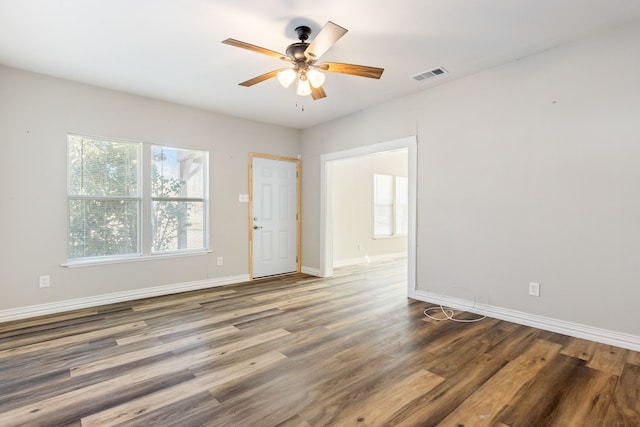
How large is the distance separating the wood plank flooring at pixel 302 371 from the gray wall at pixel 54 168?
496 mm

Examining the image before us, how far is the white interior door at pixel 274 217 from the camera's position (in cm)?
551

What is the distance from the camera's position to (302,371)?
2.37 m

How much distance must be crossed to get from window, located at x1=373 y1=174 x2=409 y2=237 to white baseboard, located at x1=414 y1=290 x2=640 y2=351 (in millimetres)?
3557

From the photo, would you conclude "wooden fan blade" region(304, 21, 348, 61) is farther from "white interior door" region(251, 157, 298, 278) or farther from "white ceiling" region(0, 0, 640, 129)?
"white interior door" region(251, 157, 298, 278)

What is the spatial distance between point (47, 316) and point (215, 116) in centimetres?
332

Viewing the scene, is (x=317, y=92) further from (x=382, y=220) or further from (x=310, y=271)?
(x=382, y=220)

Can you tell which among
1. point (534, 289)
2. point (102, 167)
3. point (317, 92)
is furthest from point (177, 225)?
point (534, 289)

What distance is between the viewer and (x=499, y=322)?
11.0 ft

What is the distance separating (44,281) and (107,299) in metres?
0.68

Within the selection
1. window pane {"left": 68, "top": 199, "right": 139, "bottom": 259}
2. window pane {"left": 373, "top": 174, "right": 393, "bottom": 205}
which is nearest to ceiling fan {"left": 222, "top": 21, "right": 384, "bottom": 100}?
window pane {"left": 68, "top": 199, "right": 139, "bottom": 259}

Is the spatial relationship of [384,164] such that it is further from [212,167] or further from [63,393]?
[63,393]

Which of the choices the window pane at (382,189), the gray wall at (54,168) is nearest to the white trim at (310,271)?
the gray wall at (54,168)

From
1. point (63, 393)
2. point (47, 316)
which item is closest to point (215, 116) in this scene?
point (47, 316)

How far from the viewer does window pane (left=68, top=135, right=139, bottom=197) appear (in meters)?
3.91
